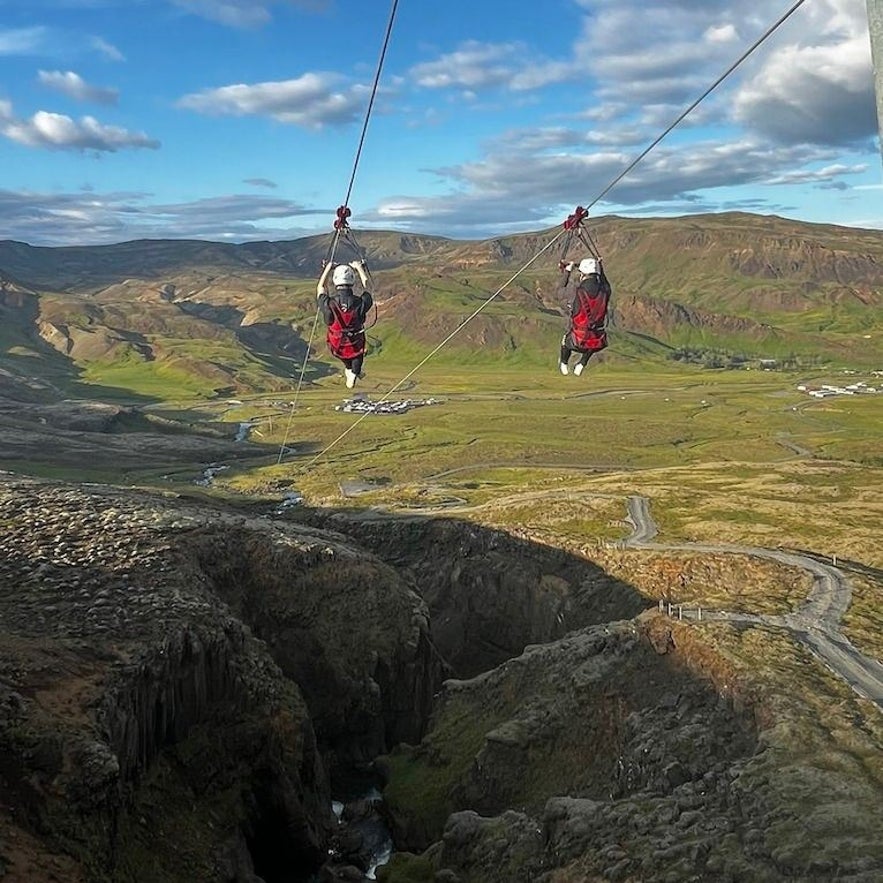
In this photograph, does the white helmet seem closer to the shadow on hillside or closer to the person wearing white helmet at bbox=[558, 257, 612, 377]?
the person wearing white helmet at bbox=[558, 257, 612, 377]

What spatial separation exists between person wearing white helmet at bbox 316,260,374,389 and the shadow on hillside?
43.2m

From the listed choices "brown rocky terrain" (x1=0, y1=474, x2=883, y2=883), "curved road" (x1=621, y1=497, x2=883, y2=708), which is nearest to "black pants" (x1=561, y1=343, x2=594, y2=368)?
"brown rocky terrain" (x1=0, y1=474, x2=883, y2=883)

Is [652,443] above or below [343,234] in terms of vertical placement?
below

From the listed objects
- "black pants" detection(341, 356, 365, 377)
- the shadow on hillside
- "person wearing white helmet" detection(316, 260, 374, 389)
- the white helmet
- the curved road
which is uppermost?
the white helmet

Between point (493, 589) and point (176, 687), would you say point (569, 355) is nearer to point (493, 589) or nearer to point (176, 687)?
point (176, 687)

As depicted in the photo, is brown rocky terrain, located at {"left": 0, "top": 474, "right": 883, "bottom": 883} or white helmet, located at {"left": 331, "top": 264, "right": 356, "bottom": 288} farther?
white helmet, located at {"left": 331, "top": 264, "right": 356, "bottom": 288}

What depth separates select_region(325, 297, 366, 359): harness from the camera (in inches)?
1368

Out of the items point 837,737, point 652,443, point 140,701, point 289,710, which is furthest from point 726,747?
point 652,443

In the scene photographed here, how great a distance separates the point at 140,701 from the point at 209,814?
7.17 meters

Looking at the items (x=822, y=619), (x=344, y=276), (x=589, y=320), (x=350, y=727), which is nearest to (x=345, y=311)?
(x=344, y=276)

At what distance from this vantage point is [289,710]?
4825 cm

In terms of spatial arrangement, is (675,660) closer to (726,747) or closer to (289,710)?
(726,747)

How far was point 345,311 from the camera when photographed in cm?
3475

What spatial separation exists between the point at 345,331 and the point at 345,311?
84 centimetres
